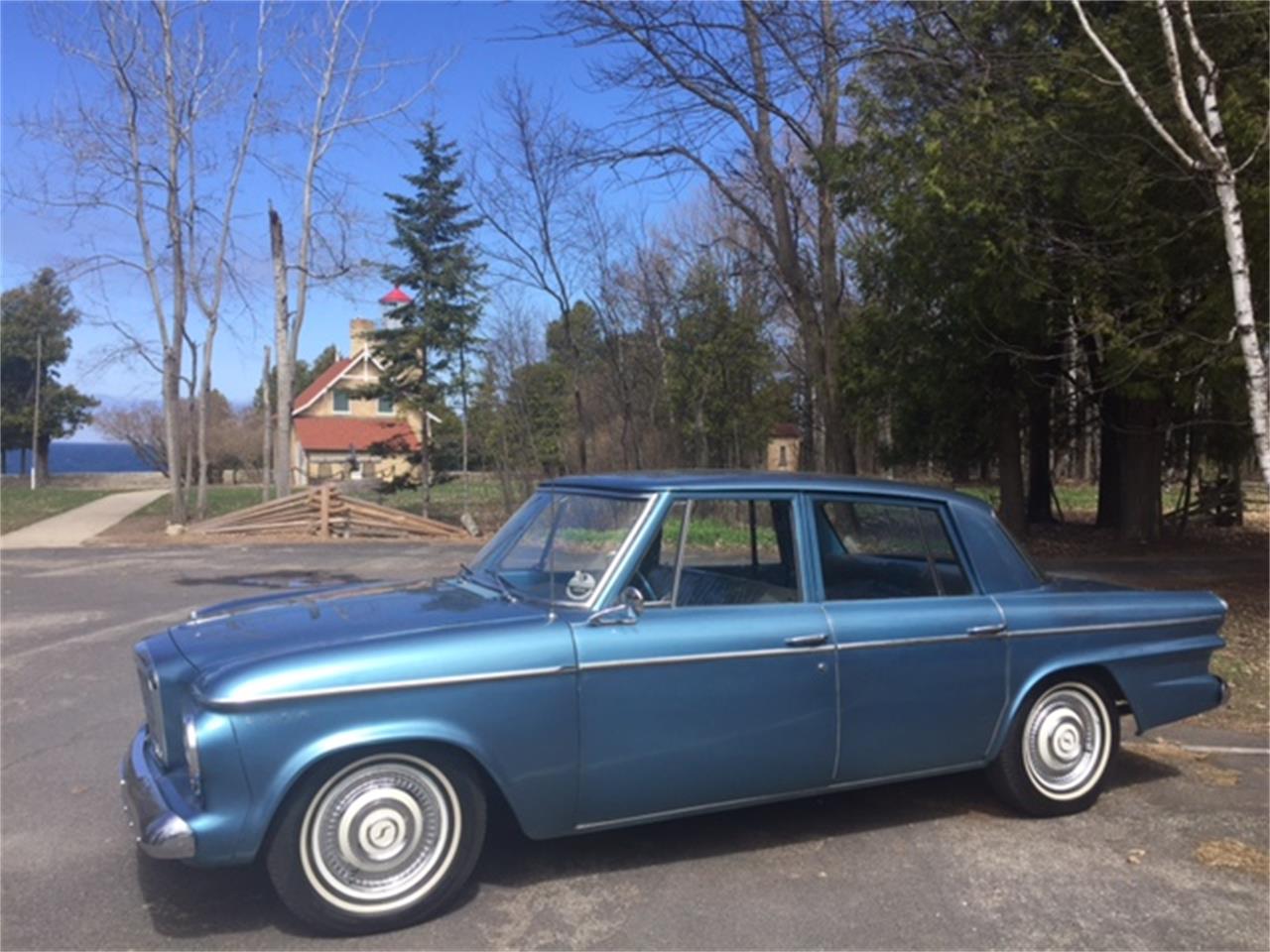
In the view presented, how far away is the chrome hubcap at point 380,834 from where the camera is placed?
12.8ft

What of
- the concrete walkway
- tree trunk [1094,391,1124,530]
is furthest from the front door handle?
the concrete walkway

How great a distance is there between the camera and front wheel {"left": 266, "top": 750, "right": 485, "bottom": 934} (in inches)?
152

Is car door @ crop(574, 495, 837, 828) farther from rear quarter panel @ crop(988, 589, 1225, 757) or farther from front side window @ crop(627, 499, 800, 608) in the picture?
rear quarter panel @ crop(988, 589, 1225, 757)

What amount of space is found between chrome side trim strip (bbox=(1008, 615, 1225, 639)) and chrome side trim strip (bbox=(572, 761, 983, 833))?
2.03 ft

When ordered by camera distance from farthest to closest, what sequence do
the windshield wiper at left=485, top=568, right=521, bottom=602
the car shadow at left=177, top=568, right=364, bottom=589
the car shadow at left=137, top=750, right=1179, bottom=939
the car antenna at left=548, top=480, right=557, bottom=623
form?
1. the car shadow at left=177, top=568, right=364, bottom=589
2. the windshield wiper at left=485, top=568, right=521, bottom=602
3. the car antenna at left=548, top=480, right=557, bottom=623
4. the car shadow at left=137, top=750, right=1179, bottom=939

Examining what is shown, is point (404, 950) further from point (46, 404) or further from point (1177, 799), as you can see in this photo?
point (46, 404)

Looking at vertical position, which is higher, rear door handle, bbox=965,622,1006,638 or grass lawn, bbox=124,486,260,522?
rear door handle, bbox=965,622,1006,638

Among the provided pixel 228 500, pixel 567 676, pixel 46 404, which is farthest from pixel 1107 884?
pixel 46 404

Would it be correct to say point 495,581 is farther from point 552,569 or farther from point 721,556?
point 721,556

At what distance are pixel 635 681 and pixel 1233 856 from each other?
272cm

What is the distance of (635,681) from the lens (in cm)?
429

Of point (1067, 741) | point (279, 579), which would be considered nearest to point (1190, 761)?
point (1067, 741)

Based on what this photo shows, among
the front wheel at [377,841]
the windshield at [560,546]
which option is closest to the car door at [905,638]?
the windshield at [560,546]

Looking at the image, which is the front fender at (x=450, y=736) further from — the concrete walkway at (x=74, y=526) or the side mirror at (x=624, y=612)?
the concrete walkway at (x=74, y=526)
